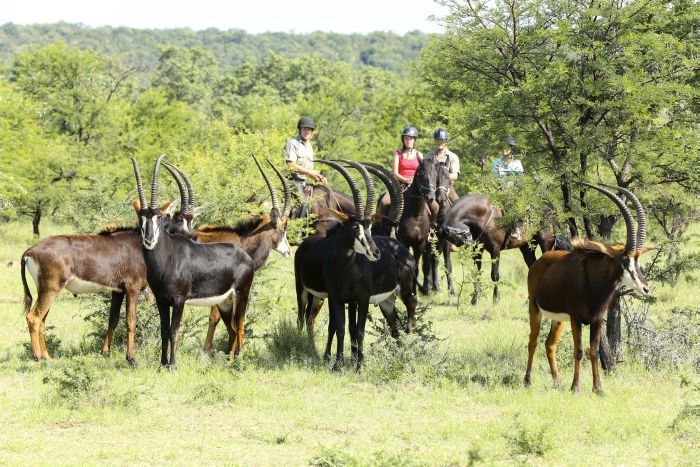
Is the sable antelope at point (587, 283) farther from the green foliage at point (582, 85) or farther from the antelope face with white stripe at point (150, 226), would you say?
the antelope face with white stripe at point (150, 226)

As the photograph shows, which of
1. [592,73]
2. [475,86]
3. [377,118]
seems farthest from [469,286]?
[377,118]

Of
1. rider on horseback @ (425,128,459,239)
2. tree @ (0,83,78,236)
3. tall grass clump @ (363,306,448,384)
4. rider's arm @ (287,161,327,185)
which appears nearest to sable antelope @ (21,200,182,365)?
tall grass clump @ (363,306,448,384)

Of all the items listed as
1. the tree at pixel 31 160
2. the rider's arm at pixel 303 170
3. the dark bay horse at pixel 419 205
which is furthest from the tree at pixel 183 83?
the dark bay horse at pixel 419 205

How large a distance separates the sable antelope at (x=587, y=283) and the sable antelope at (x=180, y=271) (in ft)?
12.2

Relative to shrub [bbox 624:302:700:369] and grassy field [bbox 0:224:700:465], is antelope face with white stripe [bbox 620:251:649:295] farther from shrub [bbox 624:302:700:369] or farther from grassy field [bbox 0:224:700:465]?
shrub [bbox 624:302:700:369]

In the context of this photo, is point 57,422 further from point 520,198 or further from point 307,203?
point 307,203

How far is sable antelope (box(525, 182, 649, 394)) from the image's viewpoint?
10195 millimetres

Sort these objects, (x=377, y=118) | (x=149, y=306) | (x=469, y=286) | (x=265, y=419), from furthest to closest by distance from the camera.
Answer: (x=377, y=118), (x=469, y=286), (x=149, y=306), (x=265, y=419)

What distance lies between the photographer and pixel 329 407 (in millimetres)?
9883

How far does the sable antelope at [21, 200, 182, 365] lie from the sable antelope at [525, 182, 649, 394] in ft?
15.5

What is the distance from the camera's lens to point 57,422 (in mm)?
9055

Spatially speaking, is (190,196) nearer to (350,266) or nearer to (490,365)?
(350,266)

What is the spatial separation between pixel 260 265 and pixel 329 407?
12.4ft

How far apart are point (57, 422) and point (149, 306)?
4003 mm
